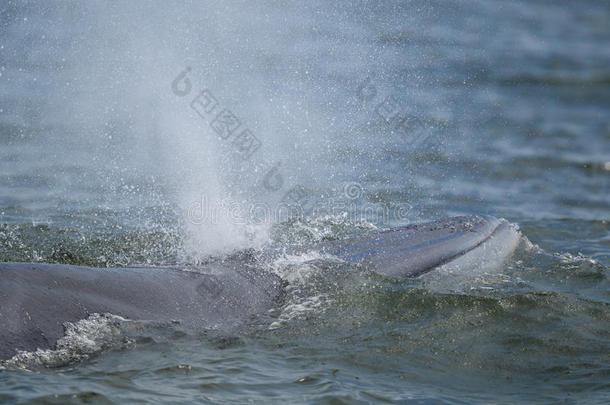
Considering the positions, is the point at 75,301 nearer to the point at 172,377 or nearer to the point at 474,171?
the point at 172,377

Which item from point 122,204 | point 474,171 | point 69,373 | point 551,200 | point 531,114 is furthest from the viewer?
point 531,114

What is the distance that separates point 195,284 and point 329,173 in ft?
25.8

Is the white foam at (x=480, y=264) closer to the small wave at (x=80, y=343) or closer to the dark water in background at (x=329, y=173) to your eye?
the dark water in background at (x=329, y=173)

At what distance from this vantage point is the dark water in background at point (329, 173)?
22.0ft

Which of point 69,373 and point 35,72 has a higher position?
point 35,72

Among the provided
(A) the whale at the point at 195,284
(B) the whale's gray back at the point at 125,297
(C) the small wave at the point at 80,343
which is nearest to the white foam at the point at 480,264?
(A) the whale at the point at 195,284

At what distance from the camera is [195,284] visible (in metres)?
7.15

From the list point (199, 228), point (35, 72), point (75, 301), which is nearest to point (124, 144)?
point (35, 72)

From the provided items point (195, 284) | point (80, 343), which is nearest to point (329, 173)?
point (195, 284)

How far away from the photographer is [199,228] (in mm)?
9109

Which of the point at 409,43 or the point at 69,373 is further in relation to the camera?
the point at 409,43

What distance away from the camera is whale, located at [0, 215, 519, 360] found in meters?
6.01

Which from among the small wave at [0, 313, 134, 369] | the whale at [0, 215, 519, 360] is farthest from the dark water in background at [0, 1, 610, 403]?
the whale at [0, 215, 519, 360]

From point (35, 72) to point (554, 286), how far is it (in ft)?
43.4
